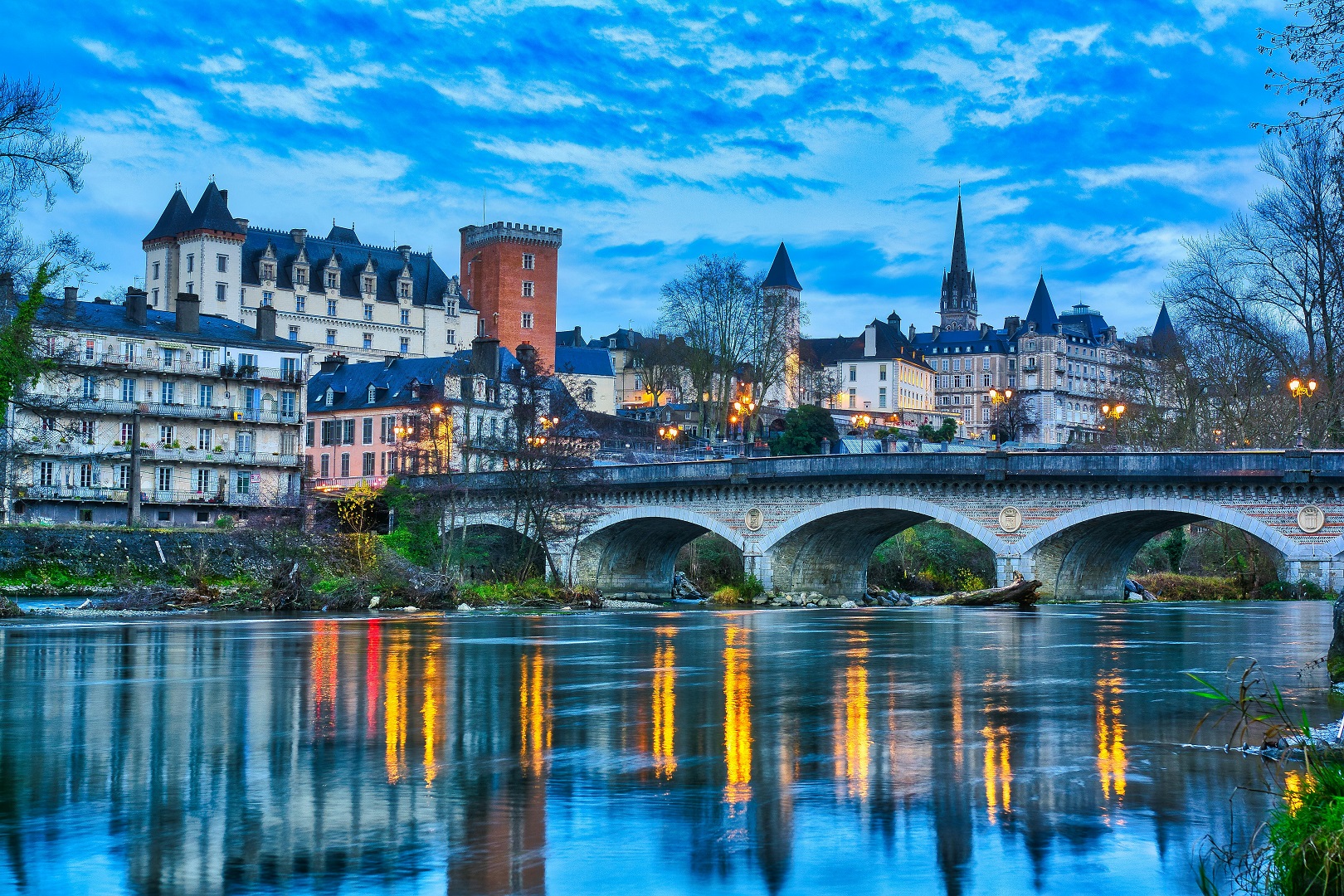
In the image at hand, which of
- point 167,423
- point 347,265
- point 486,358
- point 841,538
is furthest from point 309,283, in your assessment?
point 841,538

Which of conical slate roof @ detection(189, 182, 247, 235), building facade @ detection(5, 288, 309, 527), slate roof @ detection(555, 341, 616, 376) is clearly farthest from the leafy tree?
conical slate roof @ detection(189, 182, 247, 235)

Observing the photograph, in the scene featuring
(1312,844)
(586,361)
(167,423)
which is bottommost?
(1312,844)

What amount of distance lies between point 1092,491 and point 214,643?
97.7ft

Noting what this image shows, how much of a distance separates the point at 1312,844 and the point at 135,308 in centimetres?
6732

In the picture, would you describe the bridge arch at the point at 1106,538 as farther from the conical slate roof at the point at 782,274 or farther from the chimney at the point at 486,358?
the conical slate roof at the point at 782,274

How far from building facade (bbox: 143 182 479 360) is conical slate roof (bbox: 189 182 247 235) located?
87mm

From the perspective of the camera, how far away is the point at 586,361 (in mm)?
119750

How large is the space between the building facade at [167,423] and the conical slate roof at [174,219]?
39769mm

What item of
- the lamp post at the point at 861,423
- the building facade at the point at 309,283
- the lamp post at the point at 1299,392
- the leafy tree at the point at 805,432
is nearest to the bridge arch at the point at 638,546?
the lamp post at the point at 1299,392

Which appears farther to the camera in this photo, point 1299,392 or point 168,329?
point 168,329

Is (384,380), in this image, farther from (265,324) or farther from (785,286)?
(785,286)

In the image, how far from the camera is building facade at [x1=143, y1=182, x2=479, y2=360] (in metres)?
108

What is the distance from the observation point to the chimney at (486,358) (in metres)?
81.3

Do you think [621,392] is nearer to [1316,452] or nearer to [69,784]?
[1316,452]
